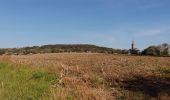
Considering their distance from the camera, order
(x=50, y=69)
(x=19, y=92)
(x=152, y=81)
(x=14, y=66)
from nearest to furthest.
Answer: (x=19, y=92), (x=152, y=81), (x=50, y=69), (x=14, y=66)

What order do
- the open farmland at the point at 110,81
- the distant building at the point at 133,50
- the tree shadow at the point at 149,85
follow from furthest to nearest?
the distant building at the point at 133,50
the tree shadow at the point at 149,85
the open farmland at the point at 110,81

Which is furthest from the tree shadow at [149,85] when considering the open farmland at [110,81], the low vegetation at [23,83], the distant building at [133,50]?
the distant building at [133,50]

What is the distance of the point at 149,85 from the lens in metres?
11.7

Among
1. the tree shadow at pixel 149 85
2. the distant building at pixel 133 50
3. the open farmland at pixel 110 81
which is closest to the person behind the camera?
the open farmland at pixel 110 81

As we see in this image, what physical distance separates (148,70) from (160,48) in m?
8.19

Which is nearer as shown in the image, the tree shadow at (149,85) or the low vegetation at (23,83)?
the low vegetation at (23,83)

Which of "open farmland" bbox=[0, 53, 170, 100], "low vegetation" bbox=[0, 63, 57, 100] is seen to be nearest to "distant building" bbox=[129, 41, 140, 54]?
"open farmland" bbox=[0, 53, 170, 100]

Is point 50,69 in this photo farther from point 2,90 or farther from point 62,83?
point 2,90

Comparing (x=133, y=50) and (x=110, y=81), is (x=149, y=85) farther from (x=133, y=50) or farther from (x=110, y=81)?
(x=133, y=50)

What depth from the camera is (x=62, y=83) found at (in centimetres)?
1120

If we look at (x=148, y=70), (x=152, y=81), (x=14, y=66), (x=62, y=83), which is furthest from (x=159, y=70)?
(x=14, y=66)

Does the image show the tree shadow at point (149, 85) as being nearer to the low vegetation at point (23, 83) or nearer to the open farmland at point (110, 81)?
the open farmland at point (110, 81)

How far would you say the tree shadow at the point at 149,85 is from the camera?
1105cm

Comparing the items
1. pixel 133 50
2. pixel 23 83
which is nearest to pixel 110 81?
pixel 23 83
